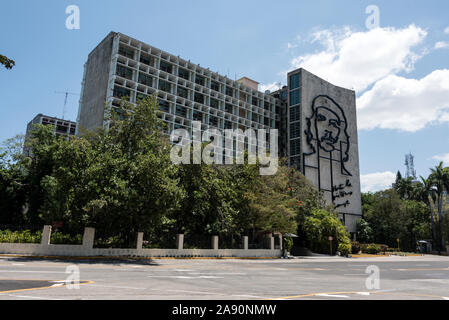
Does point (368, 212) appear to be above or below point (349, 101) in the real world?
below

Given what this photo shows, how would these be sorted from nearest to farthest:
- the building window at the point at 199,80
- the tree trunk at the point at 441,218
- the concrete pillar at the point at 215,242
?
the concrete pillar at the point at 215,242 < the tree trunk at the point at 441,218 < the building window at the point at 199,80

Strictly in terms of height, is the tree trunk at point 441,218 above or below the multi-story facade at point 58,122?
below

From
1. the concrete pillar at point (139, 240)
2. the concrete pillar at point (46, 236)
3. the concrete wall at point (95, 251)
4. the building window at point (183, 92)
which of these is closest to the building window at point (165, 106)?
the building window at point (183, 92)

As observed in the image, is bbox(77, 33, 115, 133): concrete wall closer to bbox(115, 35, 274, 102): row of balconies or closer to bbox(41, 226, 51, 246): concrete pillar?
bbox(115, 35, 274, 102): row of balconies

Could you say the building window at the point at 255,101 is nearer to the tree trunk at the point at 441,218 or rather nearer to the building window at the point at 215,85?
the building window at the point at 215,85

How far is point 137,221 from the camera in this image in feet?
74.4

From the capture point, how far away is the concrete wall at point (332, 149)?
218ft

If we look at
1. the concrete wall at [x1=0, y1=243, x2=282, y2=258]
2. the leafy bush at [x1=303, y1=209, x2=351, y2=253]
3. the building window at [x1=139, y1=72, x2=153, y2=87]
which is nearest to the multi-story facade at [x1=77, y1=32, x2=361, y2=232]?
the building window at [x1=139, y1=72, x2=153, y2=87]

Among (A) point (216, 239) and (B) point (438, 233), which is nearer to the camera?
(A) point (216, 239)

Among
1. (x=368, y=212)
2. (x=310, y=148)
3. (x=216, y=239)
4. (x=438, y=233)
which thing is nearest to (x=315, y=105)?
(x=310, y=148)

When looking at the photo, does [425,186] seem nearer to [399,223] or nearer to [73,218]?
[399,223]

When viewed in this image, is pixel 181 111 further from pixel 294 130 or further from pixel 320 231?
pixel 320 231
